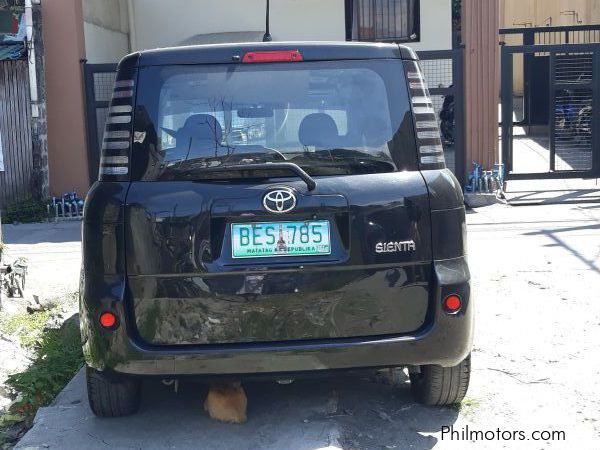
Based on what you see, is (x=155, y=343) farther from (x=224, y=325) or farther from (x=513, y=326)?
(x=513, y=326)

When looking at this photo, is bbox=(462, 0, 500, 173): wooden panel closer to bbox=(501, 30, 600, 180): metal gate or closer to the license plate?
bbox=(501, 30, 600, 180): metal gate

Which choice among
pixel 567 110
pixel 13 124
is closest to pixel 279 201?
pixel 13 124

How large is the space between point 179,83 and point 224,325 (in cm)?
115

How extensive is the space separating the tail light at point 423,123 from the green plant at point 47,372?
2672mm

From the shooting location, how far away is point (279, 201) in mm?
3779

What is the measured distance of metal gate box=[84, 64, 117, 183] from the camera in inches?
477

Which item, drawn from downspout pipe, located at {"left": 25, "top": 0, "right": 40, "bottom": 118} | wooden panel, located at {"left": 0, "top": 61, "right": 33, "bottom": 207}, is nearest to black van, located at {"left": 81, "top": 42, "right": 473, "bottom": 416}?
downspout pipe, located at {"left": 25, "top": 0, "right": 40, "bottom": 118}

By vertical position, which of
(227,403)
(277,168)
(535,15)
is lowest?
(227,403)

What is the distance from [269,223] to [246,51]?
0.84 metres

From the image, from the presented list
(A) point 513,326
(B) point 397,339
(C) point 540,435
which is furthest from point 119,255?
(A) point 513,326

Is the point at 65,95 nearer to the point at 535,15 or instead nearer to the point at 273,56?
the point at 273,56

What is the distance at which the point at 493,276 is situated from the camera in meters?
7.57

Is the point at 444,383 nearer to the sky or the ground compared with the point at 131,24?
nearer to the ground

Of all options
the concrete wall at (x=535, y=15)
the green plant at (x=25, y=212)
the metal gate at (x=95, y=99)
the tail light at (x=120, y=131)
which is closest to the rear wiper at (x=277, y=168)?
the tail light at (x=120, y=131)
